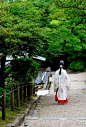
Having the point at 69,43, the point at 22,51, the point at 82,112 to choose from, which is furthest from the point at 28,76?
the point at 69,43

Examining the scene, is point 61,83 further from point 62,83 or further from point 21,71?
point 21,71

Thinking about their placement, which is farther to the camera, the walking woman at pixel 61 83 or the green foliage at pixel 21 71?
the green foliage at pixel 21 71

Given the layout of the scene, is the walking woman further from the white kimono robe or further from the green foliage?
the green foliage

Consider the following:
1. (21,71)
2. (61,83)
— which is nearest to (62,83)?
(61,83)

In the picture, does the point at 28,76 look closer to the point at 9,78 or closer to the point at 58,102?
the point at 9,78

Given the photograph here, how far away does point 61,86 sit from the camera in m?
9.26

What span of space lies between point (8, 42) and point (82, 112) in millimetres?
3541

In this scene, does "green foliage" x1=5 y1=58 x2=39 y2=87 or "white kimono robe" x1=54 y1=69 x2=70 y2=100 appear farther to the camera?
"green foliage" x1=5 y1=58 x2=39 y2=87

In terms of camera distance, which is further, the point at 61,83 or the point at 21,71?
the point at 21,71

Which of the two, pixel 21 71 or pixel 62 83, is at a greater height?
pixel 21 71

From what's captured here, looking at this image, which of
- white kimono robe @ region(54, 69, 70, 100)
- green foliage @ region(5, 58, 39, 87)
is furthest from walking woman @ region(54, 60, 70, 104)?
green foliage @ region(5, 58, 39, 87)

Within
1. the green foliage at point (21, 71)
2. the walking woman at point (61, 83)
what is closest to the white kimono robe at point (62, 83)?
the walking woman at point (61, 83)

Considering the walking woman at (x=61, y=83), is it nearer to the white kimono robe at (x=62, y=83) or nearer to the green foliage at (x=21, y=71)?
the white kimono robe at (x=62, y=83)

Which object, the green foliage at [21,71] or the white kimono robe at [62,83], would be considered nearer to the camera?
the white kimono robe at [62,83]
